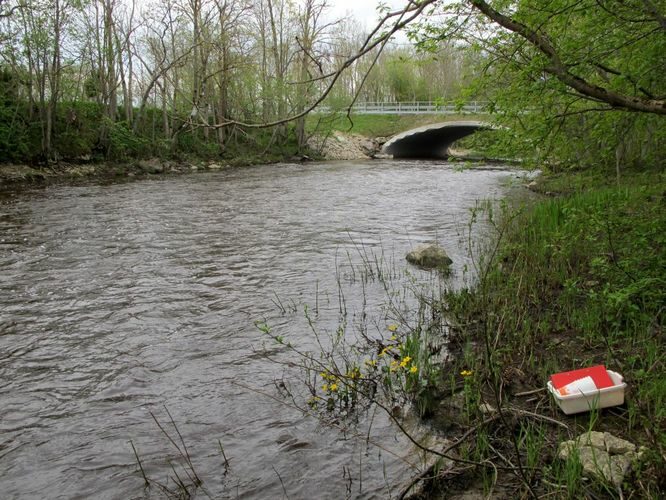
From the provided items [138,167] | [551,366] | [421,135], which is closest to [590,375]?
[551,366]

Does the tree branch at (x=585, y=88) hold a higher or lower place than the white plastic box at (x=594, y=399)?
higher

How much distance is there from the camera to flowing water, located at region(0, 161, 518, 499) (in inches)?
140

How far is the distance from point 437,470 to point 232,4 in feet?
104

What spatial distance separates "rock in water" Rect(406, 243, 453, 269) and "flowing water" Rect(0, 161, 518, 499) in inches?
9.3

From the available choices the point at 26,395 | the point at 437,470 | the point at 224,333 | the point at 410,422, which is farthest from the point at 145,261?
the point at 437,470

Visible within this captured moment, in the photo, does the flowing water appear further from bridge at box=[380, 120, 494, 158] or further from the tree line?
bridge at box=[380, 120, 494, 158]

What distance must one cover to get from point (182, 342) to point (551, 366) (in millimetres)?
3688

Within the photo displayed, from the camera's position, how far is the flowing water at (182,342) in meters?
3.55

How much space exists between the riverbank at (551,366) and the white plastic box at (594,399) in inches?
2.8

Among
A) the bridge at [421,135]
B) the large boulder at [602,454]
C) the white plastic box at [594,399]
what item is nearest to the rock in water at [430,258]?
the white plastic box at [594,399]

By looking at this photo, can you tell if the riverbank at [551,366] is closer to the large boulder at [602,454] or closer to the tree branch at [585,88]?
the large boulder at [602,454]

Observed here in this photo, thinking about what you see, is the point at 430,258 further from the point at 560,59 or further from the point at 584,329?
the point at 560,59

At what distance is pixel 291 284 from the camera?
7.69 meters

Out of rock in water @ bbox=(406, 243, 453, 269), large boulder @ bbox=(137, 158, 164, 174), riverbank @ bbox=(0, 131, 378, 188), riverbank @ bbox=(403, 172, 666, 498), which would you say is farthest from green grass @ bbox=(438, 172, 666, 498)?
large boulder @ bbox=(137, 158, 164, 174)
